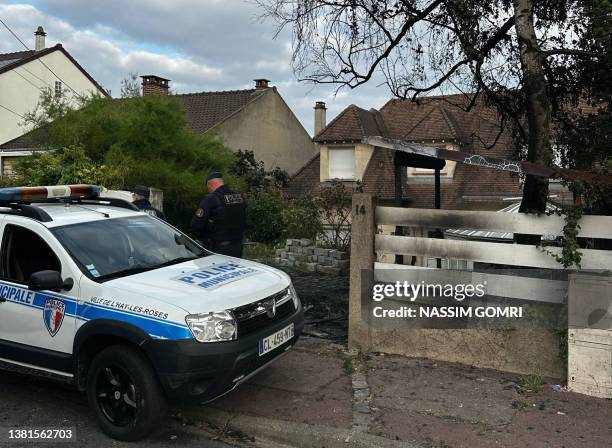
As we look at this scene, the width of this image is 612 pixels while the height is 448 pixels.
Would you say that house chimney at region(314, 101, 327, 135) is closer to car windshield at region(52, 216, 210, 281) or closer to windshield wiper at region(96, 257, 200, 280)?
car windshield at region(52, 216, 210, 281)

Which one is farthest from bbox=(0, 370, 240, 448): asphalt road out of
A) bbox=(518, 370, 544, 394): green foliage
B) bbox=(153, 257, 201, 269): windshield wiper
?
bbox=(518, 370, 544, 394): green foliage

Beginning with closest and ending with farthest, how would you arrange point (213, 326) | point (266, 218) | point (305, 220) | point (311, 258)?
point (213, 326)
point (311, 258)
point (305, 220)
point (266, 218)

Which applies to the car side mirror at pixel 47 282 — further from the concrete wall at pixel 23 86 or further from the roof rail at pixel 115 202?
the concrete wall at pixel 23 86

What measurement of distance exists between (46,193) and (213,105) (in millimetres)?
24439

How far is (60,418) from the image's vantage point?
462cm

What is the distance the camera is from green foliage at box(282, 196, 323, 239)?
14375 mm

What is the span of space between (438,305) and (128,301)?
3100 millimetres

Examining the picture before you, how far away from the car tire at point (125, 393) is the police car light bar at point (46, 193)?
6.69 ft

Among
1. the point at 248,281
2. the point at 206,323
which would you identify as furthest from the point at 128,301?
the point at 248,281

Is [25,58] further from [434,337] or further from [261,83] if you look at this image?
[434,337]

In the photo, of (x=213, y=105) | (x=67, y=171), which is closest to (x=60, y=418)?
(x=67, y=171)

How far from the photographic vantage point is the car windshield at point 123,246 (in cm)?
453

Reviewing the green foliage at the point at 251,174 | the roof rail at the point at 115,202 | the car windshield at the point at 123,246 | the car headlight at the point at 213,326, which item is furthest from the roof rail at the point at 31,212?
the green foliage at the point at 251,174

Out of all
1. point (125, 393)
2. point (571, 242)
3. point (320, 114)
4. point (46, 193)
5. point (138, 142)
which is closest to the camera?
point (125, 393)
